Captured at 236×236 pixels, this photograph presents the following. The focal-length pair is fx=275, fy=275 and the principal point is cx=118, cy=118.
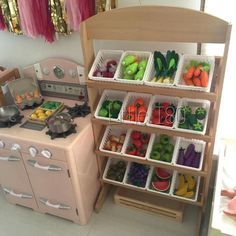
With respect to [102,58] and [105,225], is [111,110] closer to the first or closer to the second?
[102,58]

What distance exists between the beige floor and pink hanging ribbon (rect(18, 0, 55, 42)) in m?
1.16

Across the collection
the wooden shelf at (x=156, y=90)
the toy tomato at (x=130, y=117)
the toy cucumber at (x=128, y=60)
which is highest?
the toy cucumber at (x=128, y=60)

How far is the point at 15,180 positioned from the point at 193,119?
115 cm

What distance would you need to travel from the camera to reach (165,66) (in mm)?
1322

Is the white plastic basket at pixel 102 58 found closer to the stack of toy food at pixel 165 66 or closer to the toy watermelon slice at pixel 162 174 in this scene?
the stack of toy food at pixel 165 66

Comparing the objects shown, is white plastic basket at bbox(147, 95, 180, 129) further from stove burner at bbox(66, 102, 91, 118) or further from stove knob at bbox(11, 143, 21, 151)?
stove knob at bbox(11, 143, 21, 151)

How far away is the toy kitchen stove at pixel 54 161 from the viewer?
1.48m

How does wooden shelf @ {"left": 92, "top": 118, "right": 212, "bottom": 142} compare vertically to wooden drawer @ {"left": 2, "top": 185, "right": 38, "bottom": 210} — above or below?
above

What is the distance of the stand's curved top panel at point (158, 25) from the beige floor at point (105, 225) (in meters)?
1.13

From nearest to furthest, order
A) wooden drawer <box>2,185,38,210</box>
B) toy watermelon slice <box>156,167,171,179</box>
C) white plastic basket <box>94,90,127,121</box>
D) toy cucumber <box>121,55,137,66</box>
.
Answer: toy cucumber <box>121,55,137,66</box> < white plastic basket <box>94,90,127,121</box> < toy watermelon slice <box>156,167,171,179</box> < wooden drawer <box>2,185,38,210</box>

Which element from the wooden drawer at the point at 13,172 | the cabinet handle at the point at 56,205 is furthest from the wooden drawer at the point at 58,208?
the wooden drawer at the point at 13,172

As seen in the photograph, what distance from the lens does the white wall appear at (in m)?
1.53

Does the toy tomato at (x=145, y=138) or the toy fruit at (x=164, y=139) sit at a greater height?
the toy fruit at (x=164, y=139)

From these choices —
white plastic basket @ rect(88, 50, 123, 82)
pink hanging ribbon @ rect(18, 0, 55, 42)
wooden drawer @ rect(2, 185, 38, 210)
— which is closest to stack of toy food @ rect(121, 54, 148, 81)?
white plastic basket @ rect(88, 50, 123, 82)
